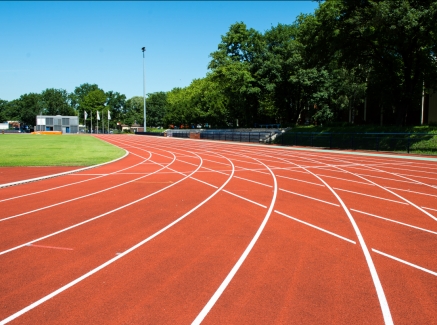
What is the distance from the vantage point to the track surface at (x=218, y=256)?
13.3 feet

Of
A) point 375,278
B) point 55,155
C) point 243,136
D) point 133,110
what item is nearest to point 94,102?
point 133,110

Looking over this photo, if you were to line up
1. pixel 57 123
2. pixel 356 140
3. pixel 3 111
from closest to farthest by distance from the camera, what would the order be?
pixel 356 140, pixel 57 123, pixel 3 111

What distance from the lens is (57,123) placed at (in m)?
114

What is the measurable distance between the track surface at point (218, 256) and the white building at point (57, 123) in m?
112

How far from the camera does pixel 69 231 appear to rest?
7.07 meters

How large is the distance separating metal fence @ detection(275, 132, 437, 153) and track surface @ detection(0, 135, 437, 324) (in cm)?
1532

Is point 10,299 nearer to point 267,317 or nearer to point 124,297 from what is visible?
point 124,297

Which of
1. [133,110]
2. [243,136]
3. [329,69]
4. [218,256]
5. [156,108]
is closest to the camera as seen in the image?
[218,256]

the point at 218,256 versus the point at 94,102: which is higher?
the point at 94,102

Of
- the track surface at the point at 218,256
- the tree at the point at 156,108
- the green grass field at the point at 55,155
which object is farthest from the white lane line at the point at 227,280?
the tree at the point at 156,108

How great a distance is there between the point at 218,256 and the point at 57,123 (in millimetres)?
120356

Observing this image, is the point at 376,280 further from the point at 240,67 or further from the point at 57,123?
the point at 57,123

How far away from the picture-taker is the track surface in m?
4.05

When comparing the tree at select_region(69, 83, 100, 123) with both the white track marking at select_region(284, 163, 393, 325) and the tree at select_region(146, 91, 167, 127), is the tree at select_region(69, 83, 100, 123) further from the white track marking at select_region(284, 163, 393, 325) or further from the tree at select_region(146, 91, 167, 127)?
the white track marking at select_region(284, 163, 393, 325)
